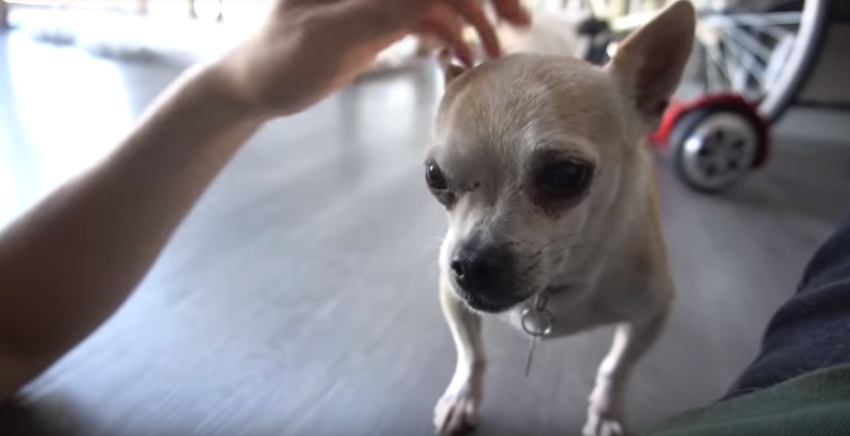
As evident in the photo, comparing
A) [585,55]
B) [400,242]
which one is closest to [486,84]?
[400,242]

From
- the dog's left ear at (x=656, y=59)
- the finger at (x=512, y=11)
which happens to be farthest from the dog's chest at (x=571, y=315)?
the finger at (x=512, y=11)

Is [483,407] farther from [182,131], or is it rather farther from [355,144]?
[355,144]

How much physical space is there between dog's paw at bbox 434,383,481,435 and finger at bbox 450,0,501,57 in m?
0.43

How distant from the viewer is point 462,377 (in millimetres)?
910

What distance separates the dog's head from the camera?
2.04ft

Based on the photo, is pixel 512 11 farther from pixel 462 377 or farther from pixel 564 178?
pixel 462 377

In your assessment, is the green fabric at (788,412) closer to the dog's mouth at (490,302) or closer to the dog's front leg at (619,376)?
the dog's mouth at (490,302)

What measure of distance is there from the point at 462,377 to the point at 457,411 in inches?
2.1

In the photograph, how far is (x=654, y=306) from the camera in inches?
32.8

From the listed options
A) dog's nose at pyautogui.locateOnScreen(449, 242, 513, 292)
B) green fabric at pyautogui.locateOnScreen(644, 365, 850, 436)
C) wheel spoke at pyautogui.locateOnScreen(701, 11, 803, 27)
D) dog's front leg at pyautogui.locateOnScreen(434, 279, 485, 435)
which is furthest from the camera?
wheel spoke at pyautogui.locateOnScreen(701, 11, 803, 27)

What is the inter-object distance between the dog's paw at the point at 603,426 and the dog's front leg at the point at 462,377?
0.15 meters

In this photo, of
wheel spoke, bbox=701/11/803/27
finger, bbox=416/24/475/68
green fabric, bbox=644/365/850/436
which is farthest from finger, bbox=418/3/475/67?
wheel spoke, bbox=701/11/803/27

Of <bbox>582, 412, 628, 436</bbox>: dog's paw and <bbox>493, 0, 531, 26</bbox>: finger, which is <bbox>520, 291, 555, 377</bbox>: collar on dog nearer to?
<bbox>582, 412, 628, 436</bbox>: dog's paw

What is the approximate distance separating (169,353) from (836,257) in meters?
0.84
